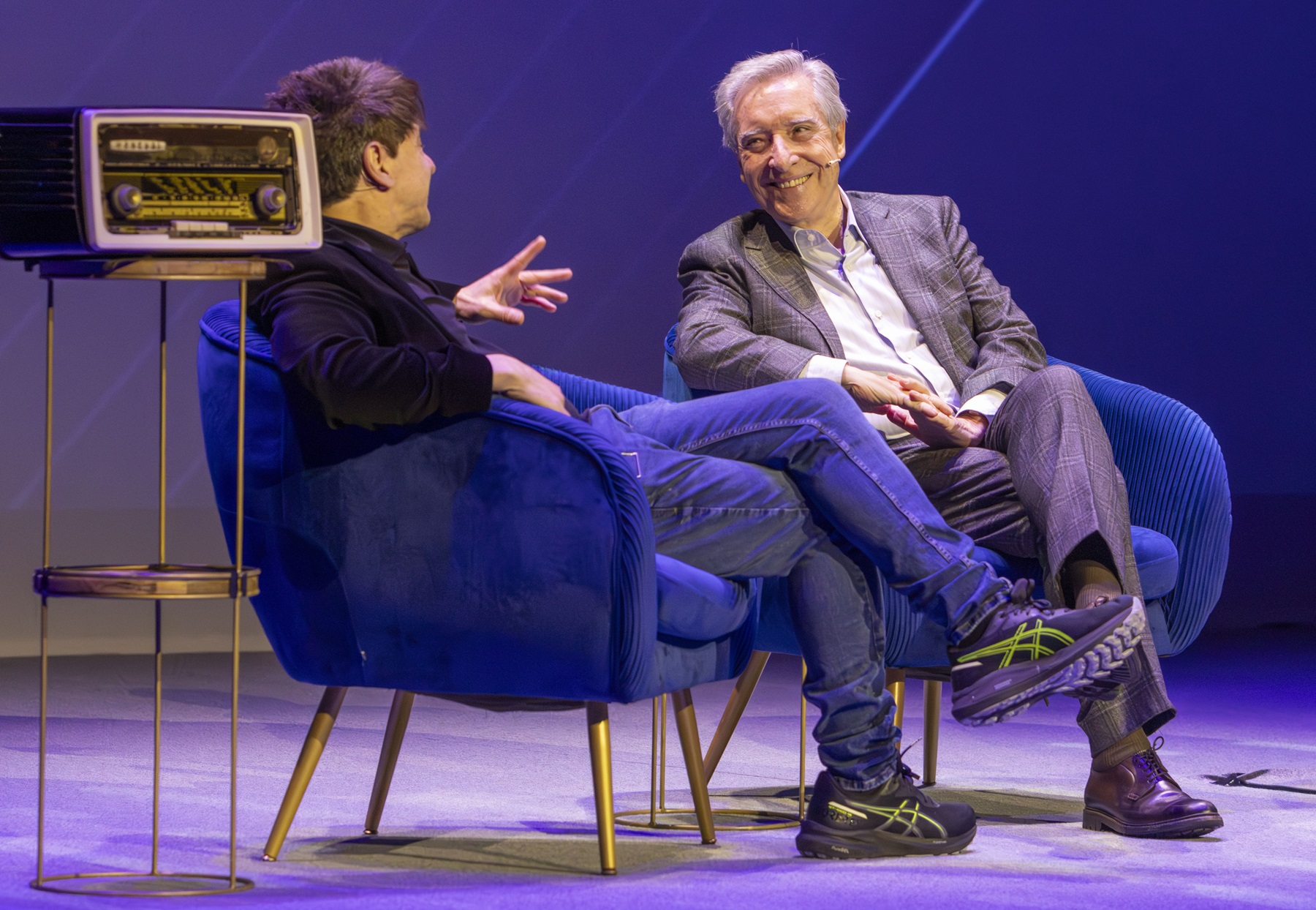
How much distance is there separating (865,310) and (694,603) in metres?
0.98

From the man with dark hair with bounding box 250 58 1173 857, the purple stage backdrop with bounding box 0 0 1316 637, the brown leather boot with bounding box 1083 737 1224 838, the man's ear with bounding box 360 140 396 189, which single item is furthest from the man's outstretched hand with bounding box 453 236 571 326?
the purple stage backdrop with bounding box 0 0 1316 637

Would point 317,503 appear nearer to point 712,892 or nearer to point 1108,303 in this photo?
point 712,892

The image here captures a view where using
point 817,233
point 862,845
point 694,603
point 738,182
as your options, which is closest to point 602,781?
point 694,603

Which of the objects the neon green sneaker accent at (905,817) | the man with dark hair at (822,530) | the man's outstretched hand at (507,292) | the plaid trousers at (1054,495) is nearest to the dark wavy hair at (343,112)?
the man with dark hair at (822,530)

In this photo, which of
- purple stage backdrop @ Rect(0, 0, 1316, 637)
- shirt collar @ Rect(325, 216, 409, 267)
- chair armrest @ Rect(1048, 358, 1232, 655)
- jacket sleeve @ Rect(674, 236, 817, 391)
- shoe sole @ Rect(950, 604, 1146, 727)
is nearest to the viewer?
shoe sole @ Rect(950, 604, 1146, 727)

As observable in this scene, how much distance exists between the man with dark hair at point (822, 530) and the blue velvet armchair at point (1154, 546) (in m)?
0.20

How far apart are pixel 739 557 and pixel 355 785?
3.18 ft

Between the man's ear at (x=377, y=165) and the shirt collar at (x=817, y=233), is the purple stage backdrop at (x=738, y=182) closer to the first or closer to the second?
the shirt collar at (x=817, y=233)

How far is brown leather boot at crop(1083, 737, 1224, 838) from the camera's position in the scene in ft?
7.12

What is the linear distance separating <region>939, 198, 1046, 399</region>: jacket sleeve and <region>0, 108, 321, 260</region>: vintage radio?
128 centimetres

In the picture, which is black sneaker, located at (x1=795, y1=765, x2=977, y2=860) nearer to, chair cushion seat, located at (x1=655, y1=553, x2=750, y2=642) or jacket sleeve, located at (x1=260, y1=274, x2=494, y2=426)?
chair cushion seat, located at (x1=655, y1=553, x2=750, y2=642)

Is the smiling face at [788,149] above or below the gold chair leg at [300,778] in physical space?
above

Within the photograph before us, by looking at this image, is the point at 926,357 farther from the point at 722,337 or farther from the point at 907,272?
the point at 722,337

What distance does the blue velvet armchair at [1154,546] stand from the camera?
2242 millimetres
